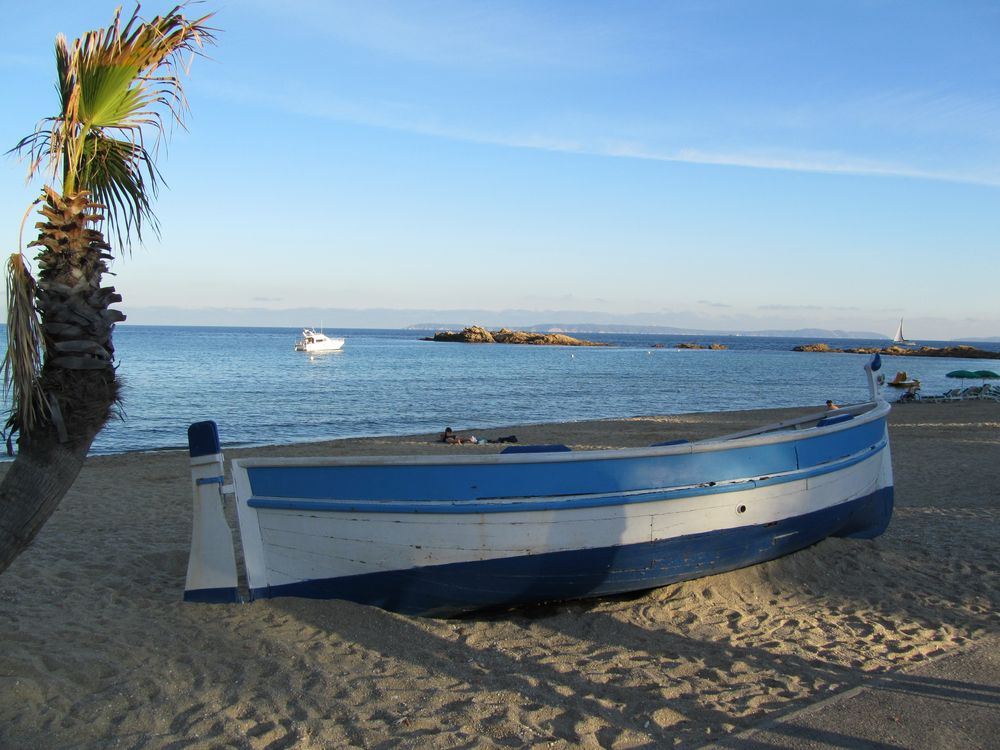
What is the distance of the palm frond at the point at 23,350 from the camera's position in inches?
155

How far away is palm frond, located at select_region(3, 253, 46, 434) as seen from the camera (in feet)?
12.9

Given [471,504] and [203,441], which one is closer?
[471,504]

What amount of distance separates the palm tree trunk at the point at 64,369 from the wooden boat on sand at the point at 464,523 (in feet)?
4.91

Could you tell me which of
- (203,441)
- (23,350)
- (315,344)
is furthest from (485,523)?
(315,344)

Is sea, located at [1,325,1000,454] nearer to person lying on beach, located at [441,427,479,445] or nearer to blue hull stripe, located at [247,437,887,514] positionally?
person lying on beach, located at [441,427,479,445]

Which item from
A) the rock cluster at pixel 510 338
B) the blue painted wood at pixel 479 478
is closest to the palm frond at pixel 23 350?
the blue painted wood at pixel 479 478

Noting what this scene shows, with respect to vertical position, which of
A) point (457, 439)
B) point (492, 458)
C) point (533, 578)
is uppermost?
point (492, 458)

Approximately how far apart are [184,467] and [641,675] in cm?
1302

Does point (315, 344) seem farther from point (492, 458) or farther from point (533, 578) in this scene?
point (492, 458)

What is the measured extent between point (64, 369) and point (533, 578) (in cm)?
338

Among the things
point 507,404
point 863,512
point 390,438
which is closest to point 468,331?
point 507,404

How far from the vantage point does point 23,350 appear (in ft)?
12.9

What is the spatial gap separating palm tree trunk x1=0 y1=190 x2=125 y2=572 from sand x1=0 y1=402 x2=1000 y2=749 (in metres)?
1.15

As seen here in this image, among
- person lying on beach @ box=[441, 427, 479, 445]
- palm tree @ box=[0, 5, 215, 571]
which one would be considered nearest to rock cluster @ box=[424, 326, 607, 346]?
person lying on beach @ box=[441, 427, 479, 445]
